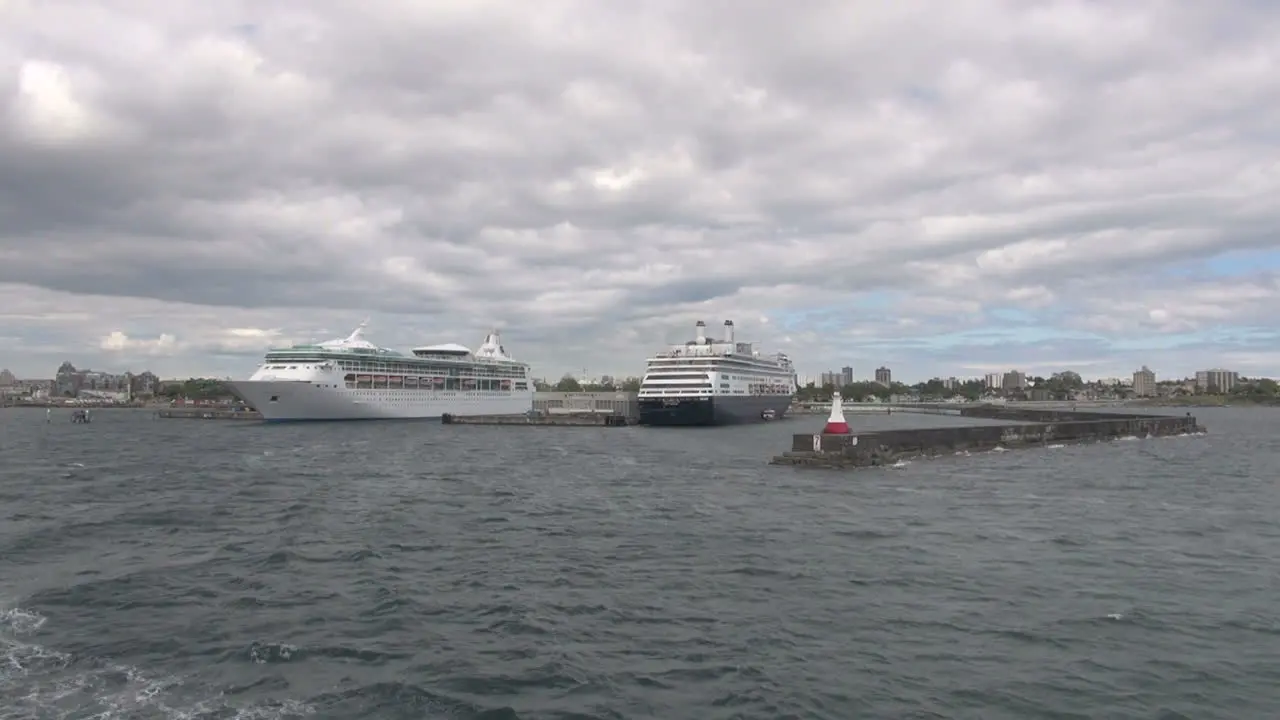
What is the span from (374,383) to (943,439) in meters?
71.4

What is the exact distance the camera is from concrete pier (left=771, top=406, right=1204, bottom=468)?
44.9 m

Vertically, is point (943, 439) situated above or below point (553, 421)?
above

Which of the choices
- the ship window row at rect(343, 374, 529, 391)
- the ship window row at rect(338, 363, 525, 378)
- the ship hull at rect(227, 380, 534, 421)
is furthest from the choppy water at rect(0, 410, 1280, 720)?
the ship window row at rect(338, 363, 525, 378)

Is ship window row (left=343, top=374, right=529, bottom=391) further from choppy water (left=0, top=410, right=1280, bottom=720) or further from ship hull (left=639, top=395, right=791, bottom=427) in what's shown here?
choppy water (left=0, top=410, right=1280, bottom=720)

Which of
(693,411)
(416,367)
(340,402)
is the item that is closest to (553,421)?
(693,411)

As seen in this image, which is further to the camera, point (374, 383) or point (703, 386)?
point (374, 383)

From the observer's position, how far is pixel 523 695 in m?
10.9

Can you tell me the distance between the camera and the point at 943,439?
54469mm

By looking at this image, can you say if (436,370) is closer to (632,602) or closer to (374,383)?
(374,383)

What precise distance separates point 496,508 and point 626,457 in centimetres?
2425

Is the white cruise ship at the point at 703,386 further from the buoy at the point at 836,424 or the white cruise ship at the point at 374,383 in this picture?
the buoy at the point at 836,424

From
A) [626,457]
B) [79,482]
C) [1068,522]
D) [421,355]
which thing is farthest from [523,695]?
[421,355]

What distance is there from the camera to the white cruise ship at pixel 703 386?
92875mm

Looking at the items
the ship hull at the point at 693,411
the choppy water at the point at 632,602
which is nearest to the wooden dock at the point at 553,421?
the ship hull at the point at 693,411
